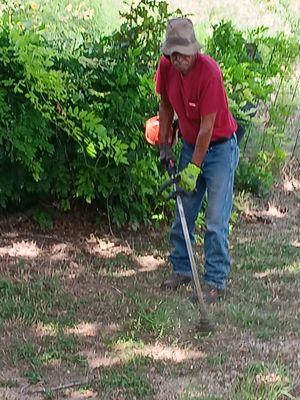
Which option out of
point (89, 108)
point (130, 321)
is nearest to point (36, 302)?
point (130, 321)

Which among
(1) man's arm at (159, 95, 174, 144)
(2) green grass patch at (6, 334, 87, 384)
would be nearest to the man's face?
(1) man's arm at (159, 95, 174, 144)

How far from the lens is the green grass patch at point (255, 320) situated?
440cm

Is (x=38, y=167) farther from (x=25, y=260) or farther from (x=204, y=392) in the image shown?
(x=204, y=392)

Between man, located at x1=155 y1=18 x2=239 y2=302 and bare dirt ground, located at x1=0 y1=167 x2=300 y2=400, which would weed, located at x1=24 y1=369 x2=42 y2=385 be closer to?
bare dirt ground, located at x1=0 y1=167 x2=300 y2=400

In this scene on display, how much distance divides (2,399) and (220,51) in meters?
3.97

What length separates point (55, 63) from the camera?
5184mm

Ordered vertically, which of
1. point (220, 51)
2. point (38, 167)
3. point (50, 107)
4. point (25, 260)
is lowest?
point (25, 260)

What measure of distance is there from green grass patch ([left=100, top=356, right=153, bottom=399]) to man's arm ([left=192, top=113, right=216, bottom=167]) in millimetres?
1344

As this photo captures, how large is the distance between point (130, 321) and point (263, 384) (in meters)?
1.01

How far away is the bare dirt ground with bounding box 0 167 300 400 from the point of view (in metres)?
3.71

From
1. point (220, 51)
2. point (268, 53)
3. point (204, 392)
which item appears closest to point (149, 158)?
point (220, 51)

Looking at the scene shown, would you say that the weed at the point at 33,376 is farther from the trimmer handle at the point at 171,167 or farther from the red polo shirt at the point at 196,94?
the red polo shirt at the point at 196,94

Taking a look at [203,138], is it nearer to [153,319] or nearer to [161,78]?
[161,78]

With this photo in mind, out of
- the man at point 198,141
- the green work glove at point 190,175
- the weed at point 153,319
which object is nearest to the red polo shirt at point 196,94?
the man at point 198,141
